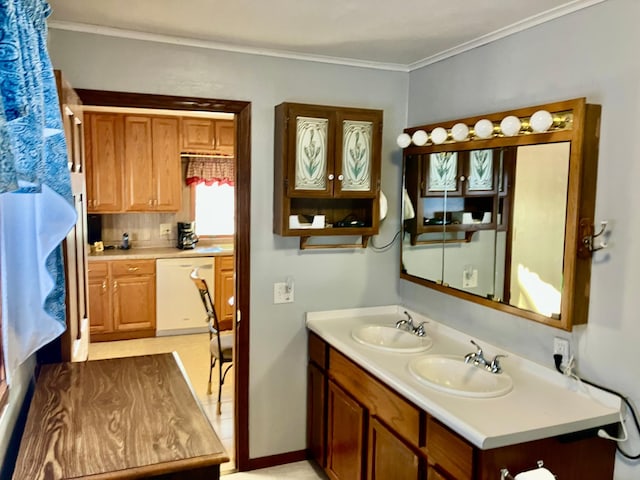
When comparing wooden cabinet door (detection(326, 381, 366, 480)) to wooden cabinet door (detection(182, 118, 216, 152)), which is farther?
wooden cabinet door (detection(182, 118, 216, 152))

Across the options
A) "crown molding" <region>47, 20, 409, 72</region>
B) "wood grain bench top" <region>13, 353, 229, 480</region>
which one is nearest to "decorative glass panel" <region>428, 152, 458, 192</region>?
"crown molding" <region>47, 20, 409, 72</region>

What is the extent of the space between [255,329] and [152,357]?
77 centimetres

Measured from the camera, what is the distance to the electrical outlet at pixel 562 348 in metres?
2.06

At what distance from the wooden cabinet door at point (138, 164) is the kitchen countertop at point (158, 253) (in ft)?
1.50

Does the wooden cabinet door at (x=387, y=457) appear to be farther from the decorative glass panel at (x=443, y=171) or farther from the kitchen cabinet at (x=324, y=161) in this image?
the decorative glass panel at (x=443, y=171)

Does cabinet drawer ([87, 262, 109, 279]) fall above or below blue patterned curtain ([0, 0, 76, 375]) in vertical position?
below

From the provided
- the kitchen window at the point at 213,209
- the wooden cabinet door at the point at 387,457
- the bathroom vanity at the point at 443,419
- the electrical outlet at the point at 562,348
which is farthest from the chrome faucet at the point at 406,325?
the kitchen window at the point at 213,209

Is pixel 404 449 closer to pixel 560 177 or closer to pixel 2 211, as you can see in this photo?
pixel 560 177

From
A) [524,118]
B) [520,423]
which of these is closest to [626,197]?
[524,118]

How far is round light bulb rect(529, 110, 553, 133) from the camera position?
200 centimetres

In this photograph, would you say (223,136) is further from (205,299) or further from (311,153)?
(311,153)

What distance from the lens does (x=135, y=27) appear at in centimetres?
247

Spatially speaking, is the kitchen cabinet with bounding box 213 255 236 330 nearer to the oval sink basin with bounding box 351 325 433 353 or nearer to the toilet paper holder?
the oval sink basin with bounding box 351 325 433 353

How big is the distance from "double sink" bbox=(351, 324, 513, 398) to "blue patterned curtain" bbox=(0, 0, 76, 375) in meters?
1.38
